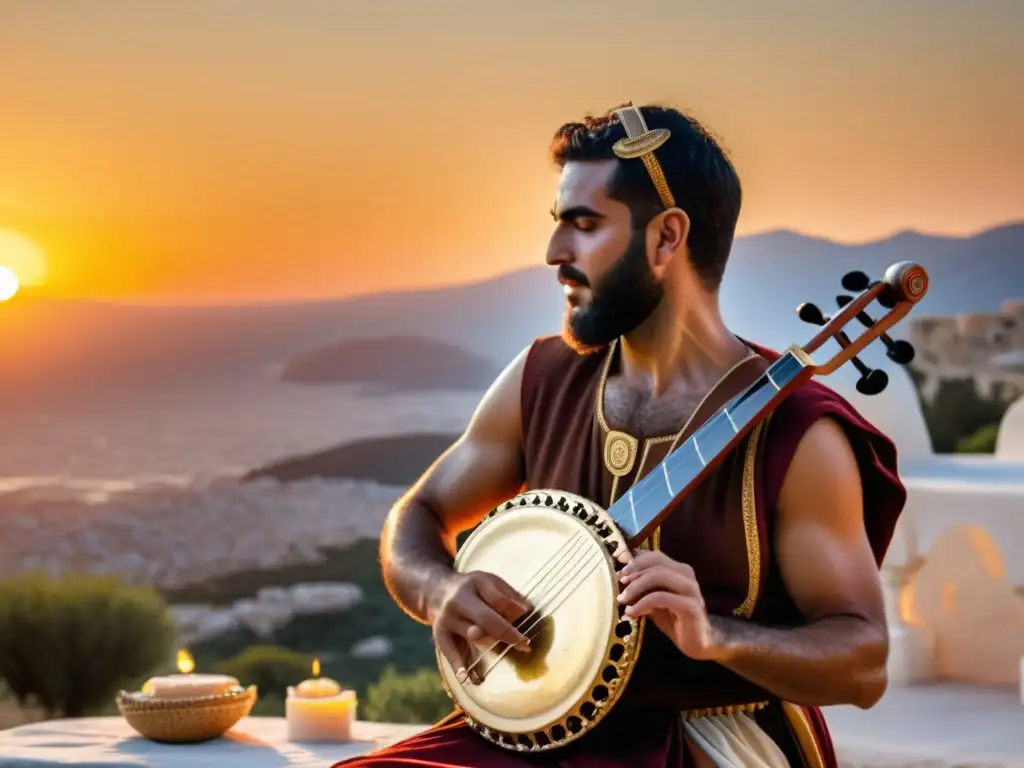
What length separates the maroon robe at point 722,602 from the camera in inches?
96.5

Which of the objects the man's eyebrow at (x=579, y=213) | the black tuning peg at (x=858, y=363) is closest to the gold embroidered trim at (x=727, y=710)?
the black tuning peg at (x=858, y=363)

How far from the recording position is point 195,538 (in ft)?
36.8

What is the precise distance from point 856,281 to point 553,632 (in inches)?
27.3

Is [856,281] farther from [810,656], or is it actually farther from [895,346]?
[810,656]

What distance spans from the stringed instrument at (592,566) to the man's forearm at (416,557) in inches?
6.0

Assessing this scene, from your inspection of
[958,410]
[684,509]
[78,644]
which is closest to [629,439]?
[684,509]

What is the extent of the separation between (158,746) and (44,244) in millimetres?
6160

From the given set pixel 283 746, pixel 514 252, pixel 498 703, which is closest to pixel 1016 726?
pixel 283 746

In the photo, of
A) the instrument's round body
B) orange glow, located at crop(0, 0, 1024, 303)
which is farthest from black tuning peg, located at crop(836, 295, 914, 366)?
orange glow, located at crop(0, 0, 1024, 303)

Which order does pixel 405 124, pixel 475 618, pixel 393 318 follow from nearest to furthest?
pixel 475 618, pixel 405 124, pixel 393 318

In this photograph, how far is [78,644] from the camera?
9.42m

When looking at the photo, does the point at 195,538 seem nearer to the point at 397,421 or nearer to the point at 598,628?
the point at 397,421

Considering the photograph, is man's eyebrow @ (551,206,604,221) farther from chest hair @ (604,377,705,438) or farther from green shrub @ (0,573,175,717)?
green shrub @ (0,573,175,717)

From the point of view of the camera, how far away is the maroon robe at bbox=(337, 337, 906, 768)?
8.04 ft
